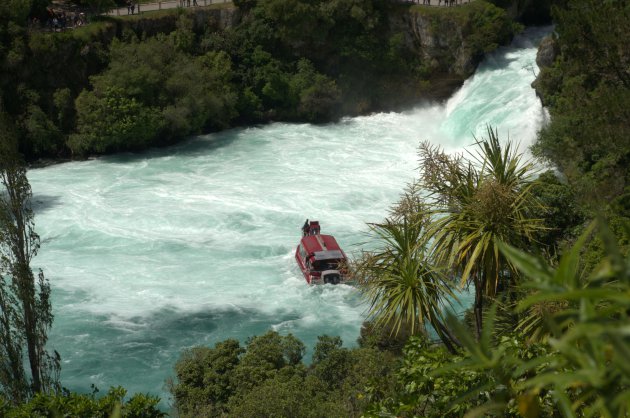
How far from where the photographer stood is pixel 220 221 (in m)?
35.1

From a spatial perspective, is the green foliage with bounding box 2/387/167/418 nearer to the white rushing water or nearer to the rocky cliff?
the white rushing water

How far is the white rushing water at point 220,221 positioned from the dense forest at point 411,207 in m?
1.78

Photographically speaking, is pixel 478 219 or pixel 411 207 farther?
pixel 411 207

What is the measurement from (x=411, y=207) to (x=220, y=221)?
2156cm

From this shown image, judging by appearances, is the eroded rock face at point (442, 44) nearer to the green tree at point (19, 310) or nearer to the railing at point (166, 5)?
the railing at point (166, 5)

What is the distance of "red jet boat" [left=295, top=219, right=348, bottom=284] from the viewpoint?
2911cm

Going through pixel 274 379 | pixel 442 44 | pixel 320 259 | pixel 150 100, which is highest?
pixel 442 44

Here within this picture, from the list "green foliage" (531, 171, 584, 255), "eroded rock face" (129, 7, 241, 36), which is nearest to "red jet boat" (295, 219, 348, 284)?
"green foliage" (531, 171, 584, 255)

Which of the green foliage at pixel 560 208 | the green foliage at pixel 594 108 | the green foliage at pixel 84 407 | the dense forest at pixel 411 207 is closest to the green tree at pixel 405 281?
the dense forest at pixel 411 207

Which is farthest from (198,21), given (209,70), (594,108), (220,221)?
(594,108)

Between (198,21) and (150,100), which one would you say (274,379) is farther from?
(198,21)

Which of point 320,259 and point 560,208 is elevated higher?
point 560,208

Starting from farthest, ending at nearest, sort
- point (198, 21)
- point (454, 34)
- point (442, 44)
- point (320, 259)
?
point (198, 21) → point (442, 44) → point (454, 34) → point (320, 259)

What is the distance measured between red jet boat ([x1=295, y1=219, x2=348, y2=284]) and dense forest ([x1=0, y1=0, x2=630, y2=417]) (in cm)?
408
